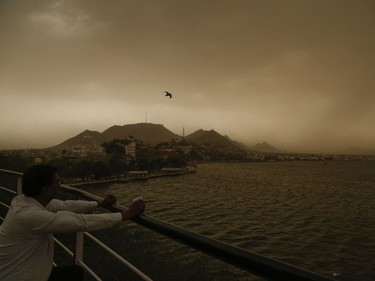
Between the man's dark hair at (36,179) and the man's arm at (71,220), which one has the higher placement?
the man's dark hair at (36,179)

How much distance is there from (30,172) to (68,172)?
76.1 m

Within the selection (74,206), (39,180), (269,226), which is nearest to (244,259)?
(39,180)

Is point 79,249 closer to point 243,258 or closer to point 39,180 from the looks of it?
point 39,180

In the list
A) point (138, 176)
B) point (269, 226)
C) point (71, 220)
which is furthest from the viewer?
point (138, 176)

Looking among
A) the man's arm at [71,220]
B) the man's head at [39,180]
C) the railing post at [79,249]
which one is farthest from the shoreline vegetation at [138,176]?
the man's arm at [71,220]

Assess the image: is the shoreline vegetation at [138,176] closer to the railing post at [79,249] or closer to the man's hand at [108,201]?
the railing post at [79,249]

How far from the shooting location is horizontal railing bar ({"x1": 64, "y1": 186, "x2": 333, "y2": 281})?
0.97 meters

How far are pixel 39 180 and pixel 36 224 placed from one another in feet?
1.04

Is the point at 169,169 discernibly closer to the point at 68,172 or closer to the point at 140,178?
the point at 140,178

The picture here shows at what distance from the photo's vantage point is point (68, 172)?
73500mm

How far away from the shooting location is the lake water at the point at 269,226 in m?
23.4

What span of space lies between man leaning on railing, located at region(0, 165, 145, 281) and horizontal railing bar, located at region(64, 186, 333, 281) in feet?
1.57

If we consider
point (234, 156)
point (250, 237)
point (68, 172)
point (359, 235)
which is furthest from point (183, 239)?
point (234, 156)

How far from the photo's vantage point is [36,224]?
1.83 meters
